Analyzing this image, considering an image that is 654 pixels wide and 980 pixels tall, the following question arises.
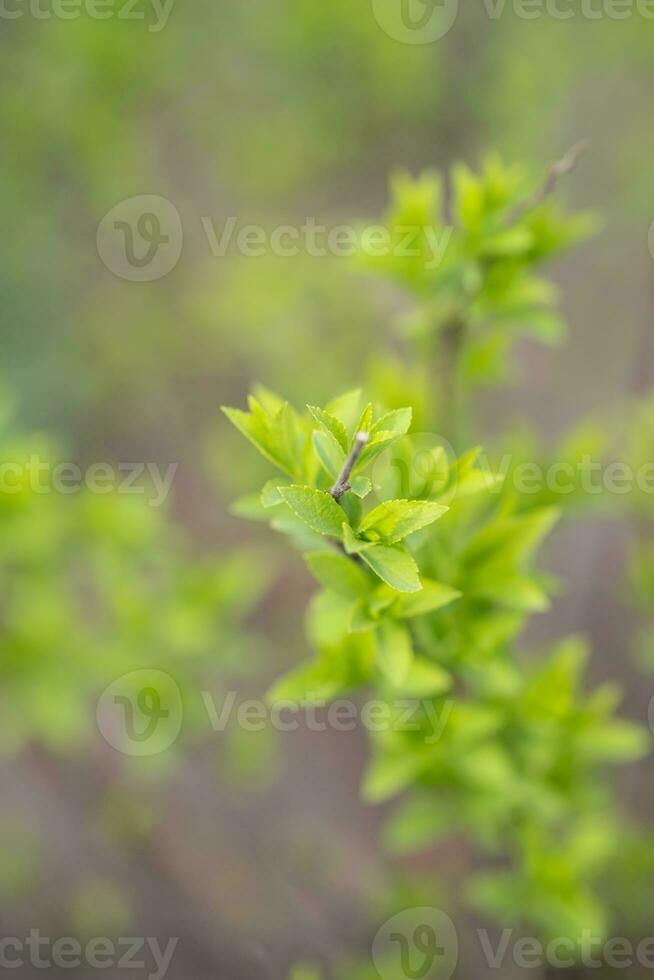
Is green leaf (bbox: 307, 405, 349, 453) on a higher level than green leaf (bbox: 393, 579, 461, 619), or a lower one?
higher

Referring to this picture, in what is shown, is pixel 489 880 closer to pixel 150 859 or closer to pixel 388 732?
pixel 388 732

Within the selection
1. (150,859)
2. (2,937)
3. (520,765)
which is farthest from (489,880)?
(2,937)

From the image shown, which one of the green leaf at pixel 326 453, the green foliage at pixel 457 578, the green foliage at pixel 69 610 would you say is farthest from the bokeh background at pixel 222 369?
the green leaf at pixel 326 453

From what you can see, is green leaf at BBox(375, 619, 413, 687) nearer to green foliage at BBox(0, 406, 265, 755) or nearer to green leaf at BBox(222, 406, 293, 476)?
green leaf at BBox(222, 406, 293, 476)

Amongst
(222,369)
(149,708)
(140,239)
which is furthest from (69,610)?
(140,239)

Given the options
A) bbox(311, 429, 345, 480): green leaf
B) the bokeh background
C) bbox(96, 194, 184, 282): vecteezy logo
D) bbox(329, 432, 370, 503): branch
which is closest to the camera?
bbox(329, 432, 370, 503): branch

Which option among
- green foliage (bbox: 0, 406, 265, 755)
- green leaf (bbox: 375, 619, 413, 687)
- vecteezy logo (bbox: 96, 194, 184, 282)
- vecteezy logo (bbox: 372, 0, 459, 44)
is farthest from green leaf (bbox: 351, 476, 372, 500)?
vecteezy logo (bbox: 372, 0, 459, 44)

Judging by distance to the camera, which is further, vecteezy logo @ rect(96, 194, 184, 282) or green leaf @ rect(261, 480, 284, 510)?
vecteezy logo @ rect(96, 194, 184, 282)
